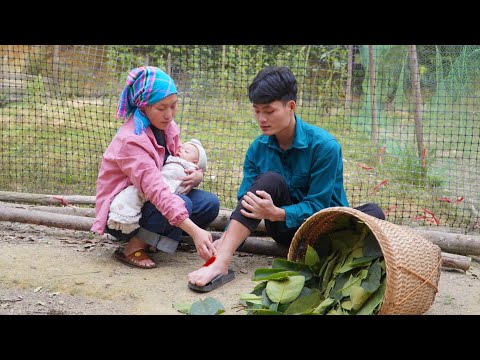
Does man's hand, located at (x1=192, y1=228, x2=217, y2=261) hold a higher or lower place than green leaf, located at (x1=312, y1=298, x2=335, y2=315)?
higher

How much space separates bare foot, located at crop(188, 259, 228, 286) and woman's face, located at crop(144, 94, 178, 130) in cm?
85

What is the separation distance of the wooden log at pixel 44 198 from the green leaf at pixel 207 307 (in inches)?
75.0

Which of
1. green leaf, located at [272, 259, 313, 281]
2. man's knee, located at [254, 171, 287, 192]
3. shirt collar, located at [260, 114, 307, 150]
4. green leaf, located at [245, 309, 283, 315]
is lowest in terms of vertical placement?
green leaf, located at [245, 309, 283, 315]

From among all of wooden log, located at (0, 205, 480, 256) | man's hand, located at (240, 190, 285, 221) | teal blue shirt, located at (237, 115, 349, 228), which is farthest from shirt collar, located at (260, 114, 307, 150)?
wooden log, located at (0, 205, 480, 256)

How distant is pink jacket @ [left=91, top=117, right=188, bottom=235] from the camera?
10.7 feet

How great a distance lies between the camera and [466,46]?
16.6 ft

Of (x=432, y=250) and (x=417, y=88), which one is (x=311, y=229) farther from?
(x=417, y=88)

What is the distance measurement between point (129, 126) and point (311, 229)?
1162mm

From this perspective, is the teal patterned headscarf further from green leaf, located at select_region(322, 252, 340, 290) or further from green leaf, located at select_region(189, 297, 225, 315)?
green leaf, located at select_region(322, 252, 340, 290)

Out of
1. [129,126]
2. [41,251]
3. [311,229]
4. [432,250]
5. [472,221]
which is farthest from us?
[472,221]

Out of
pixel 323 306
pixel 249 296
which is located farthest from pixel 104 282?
pixel 323 306

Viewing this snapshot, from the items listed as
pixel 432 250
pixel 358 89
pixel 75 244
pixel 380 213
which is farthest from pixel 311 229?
pixel 358 89

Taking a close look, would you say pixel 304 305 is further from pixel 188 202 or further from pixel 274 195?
pixel 188 202

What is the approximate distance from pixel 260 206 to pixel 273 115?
1.59 ft
